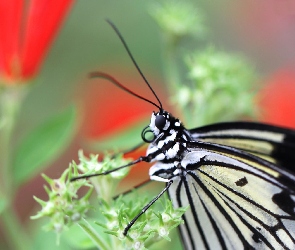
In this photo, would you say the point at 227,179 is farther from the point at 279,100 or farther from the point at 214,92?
the point at 279,100

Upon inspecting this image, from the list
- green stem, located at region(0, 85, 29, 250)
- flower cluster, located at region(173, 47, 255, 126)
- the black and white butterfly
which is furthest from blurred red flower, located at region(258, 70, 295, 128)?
green stem, located at region(0, 85, 29, 250)

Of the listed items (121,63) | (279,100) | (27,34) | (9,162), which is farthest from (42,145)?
(121,63)

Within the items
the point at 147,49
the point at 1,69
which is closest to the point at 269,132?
the point at 1,69

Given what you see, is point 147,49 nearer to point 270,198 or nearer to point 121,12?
point 121,12

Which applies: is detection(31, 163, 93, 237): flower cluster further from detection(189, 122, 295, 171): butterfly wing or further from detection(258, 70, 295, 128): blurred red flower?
detection(258, 70, 295, 128): blurred red flower

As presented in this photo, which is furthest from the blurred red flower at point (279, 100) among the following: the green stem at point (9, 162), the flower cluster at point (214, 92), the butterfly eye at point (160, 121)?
the green stem at point (9, 162)

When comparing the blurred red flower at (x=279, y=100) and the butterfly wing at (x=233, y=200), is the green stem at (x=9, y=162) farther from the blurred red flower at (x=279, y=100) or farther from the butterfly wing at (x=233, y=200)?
the blurred red flower at (x=279, y=100)
